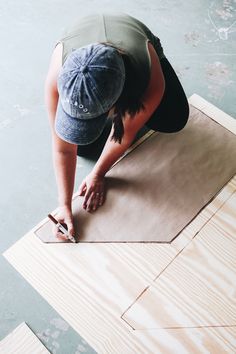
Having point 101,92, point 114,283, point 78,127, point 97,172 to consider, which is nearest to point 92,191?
point 97,172

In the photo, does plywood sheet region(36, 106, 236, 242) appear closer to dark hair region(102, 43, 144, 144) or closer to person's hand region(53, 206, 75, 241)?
person's hand region(53, 206, 75, 241)

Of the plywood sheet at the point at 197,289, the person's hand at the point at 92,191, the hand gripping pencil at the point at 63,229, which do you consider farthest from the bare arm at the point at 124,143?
the plywood sheet at the point at 197,289

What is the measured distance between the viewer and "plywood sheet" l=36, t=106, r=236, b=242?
131 centimetres

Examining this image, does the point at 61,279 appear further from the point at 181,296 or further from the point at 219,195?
the point at 219,195

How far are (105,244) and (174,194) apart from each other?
0.33 meters

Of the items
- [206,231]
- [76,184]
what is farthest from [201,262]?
[76,184]

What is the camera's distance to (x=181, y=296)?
1.21 meters

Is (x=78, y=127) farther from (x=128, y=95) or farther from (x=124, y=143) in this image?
(x=124, y=143)

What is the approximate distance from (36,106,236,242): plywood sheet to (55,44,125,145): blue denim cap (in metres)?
0.52

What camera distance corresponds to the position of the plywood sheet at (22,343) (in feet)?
3.74

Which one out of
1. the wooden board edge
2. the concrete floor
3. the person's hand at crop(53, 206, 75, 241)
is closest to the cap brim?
the person's hand at crop(53, 206, 75, 241)

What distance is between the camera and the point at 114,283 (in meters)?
1.22

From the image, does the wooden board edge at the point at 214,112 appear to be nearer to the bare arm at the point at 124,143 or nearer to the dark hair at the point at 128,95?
the bare arm at the point at 124,143

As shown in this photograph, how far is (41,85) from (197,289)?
1116mm
